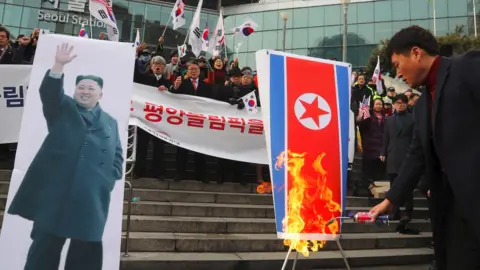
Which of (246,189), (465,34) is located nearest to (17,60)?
(246,189)

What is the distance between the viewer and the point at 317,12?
130 feet

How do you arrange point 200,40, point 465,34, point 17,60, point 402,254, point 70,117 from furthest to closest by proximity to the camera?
point 465,34 < point 200,40 < point 17,60 < point 402,254 < point 70,117

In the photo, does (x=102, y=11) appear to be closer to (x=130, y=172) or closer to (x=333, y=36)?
(x=130, y=172)

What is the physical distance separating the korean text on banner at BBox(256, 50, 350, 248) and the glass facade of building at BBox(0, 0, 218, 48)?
3008 cm

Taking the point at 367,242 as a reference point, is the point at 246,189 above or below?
above

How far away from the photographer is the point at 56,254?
2.82 meters

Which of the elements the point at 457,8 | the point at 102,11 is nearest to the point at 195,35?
the point at 102,11

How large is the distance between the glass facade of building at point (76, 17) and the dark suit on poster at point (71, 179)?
3024 centimetres

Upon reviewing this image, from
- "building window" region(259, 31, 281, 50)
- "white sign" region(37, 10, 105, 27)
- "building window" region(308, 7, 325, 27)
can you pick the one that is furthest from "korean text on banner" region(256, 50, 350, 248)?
"building window" region(308, 7, 325, 27)

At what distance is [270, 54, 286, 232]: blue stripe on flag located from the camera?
3633 mm

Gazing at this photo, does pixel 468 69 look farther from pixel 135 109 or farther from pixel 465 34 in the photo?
pixel 465 34

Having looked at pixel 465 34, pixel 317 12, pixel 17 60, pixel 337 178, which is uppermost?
pixel 317 12

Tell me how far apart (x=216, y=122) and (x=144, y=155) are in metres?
1.36

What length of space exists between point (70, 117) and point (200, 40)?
34.9 ft
